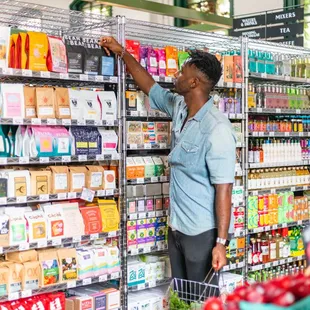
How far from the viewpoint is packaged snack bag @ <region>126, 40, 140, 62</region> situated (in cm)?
495

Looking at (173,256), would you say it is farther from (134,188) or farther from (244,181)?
(244,181)

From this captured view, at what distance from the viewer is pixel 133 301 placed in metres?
5.07

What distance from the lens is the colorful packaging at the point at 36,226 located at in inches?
170

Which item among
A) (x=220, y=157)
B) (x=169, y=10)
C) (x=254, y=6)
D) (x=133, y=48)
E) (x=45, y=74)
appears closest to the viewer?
(x=220, y=157)

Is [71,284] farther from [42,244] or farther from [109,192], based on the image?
[109,192]

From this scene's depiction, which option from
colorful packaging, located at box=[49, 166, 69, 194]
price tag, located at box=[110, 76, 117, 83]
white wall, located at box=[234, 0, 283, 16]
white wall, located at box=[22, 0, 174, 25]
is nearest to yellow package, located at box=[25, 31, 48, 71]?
price tag, located at box=[110, 76, 117, 83]

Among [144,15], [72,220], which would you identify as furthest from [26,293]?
[144,15]

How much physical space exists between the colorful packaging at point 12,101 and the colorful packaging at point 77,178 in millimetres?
601

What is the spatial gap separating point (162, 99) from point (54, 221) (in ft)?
4.16

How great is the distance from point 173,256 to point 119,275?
0.75 meters

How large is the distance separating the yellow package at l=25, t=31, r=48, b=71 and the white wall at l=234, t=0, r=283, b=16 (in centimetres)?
785

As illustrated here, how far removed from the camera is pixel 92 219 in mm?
4723

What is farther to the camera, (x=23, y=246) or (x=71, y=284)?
(x=71, y=284)

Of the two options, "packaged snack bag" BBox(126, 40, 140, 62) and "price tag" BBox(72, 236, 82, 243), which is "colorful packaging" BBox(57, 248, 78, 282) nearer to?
"price tag" BBox(72, 236, 82, 243)
